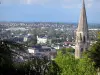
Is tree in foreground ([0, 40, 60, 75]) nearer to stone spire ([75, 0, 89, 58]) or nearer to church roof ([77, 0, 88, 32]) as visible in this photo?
stone spire ([75, 0, 89, 58])

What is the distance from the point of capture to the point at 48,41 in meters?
106

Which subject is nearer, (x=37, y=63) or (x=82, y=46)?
(x=37, y=63)

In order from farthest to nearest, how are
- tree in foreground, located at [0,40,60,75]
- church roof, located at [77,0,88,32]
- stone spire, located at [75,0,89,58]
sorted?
church roof, located at [77,0,88,32], stone spire, located at [75,0,89,58], tree in foreground, located at [0,40,60,75]

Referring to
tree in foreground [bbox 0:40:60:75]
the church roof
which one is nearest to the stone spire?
the church roof

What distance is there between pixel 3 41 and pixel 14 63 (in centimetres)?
20

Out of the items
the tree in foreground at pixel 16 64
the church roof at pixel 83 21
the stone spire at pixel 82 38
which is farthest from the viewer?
the church roof at pixel 83 21

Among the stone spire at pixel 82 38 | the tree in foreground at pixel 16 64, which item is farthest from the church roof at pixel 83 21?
the tree in foreground at pixel 16 64

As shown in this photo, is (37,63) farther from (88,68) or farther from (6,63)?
(88,68)

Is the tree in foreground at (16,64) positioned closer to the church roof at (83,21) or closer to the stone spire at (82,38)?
the stone spire at (82,38)

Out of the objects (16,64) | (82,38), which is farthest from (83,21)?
(16,64)

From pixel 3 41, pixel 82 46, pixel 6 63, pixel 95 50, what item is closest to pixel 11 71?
pixel 6 63

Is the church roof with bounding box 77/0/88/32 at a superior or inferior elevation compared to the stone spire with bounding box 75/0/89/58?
superior

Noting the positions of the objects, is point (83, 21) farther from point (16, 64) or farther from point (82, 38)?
point (16, 64)

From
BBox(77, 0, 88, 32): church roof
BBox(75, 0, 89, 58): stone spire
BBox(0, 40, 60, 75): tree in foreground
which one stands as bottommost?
BBox(75, 0, 89, 58): stone spire
